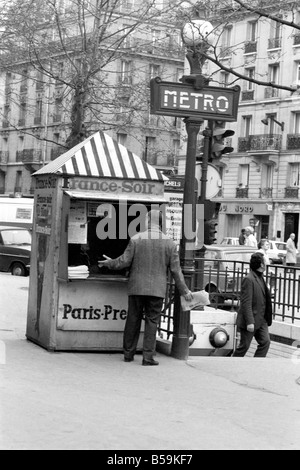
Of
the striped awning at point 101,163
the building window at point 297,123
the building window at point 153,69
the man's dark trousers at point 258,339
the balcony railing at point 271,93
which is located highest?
the balcony railing at point 271,93

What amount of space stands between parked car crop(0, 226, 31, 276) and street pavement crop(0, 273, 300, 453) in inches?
672

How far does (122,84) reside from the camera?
24188 millimetres

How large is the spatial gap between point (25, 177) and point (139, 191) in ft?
229

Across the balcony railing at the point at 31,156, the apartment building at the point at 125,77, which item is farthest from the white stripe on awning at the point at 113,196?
the balcony railing at the point at 31,156

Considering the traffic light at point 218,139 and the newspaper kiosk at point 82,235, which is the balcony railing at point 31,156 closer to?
the traffic light at point 218,139

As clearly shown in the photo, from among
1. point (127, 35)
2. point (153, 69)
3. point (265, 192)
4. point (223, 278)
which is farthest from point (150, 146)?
point (223, 278)

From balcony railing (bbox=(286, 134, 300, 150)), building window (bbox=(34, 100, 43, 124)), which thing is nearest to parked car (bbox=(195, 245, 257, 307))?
building window (bbox=(34, 100, 43, 124))

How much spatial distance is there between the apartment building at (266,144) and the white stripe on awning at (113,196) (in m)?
46.7

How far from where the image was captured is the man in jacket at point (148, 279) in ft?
34.0

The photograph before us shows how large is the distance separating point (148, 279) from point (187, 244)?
42.9 inches

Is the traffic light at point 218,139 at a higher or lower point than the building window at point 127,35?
lower

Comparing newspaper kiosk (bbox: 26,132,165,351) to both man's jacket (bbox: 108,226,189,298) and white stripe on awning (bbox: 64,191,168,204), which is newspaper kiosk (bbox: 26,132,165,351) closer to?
white stripe on awning (bbox: 64,191,168,204)
